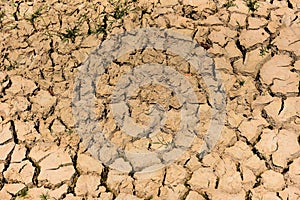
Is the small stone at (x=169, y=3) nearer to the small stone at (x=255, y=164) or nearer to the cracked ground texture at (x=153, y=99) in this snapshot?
the cracked ground texture at (x=153, y=99)

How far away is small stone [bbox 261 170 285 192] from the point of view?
8.10ft

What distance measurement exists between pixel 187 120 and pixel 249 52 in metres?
0.56

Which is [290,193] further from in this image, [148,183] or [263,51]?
[263,51]

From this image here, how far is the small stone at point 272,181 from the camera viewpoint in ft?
8.10

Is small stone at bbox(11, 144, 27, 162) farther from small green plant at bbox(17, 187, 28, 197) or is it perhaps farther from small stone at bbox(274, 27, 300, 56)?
small stone at bbox(274, 27, 300, 56)

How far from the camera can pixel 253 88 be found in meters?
2.79

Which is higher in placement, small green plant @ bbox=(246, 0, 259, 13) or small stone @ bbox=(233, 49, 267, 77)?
small green plant @ bbox=(246, 0, 259, 13)

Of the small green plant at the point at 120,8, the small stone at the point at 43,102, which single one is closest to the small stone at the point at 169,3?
the small green plant at the point at 120,8

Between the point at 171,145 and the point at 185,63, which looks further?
the point at 185,63

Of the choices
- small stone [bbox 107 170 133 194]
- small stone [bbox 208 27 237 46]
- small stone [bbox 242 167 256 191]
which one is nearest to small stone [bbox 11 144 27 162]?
small stone [bbox 107 170 133 194]

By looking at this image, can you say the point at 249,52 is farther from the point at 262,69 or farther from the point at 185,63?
the point at 185,63

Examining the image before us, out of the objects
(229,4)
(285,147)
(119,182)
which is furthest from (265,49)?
(119,182)

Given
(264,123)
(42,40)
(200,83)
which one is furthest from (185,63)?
(42,40)

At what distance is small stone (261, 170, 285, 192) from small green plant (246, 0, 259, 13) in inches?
41.9
